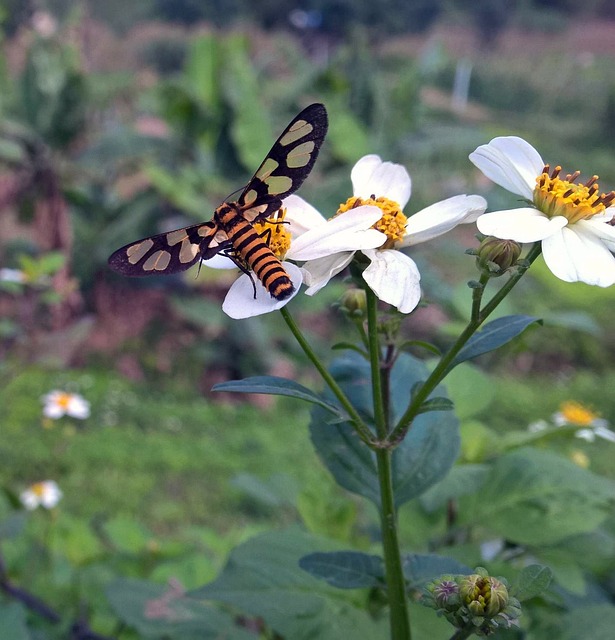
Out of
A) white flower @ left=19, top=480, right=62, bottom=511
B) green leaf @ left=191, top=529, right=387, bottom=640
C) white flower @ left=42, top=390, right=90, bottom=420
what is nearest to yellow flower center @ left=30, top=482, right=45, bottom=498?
white flower @ left=19, top=480, right=62, bottom=511

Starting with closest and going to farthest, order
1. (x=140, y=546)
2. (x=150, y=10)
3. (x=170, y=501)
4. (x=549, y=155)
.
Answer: (x=140, y=546) → (x=170, y=501) → (x=549, y=155) → (x=150, y=10)

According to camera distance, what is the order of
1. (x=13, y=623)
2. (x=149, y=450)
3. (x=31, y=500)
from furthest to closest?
(x=149, y=450)
(x=31, y=500)
(x=13, y=623)

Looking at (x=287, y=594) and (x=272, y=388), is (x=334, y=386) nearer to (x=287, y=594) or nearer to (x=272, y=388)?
(x=272, y=388)

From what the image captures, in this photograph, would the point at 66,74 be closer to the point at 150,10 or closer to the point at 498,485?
the point at 498,485

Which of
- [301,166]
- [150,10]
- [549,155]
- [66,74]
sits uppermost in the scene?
[150,10]

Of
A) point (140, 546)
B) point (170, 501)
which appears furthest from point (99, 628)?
point (170, 501)

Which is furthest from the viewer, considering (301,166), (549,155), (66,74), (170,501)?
(549,155)

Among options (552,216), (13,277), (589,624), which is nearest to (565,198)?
(552,216)
